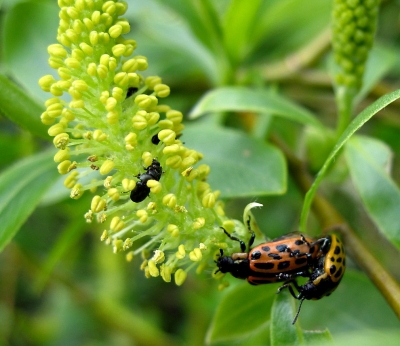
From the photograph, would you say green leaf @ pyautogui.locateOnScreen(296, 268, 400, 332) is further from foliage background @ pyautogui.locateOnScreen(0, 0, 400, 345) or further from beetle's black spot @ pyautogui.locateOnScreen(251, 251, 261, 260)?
beetle's black spot @ pyautogui.locateOnScreen(251, 251, 261, 260)

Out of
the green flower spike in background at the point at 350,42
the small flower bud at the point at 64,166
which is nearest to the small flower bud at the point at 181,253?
the small flower bud at the point at 64,166

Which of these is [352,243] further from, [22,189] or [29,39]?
[29,39]

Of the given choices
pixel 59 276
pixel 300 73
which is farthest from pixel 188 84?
pixel 59 276

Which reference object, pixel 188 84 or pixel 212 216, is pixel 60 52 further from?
pixel 188 84

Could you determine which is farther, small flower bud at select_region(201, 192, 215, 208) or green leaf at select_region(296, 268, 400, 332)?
green leaf at select_region(296, 268, 400, 332)

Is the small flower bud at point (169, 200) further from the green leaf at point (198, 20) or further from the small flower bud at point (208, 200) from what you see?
the green leaf at point (198, 20)

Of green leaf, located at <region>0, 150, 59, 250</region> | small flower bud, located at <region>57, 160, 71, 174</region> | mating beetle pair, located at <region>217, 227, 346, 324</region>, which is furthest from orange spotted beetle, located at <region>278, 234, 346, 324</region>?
green leaf, located at <region>0, 150, 59, 250</region>
